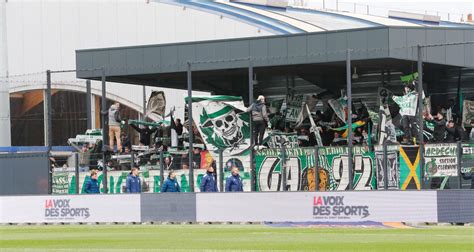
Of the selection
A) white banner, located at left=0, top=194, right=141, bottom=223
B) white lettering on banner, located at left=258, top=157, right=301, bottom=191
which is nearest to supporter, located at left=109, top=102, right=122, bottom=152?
white banner, located at left=0, top=194, right=141, bottom=223

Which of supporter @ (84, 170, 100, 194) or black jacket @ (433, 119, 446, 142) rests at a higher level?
black jacket @ (433, 119, 446, 142)

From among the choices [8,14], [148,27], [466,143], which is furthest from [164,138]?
[8,14]

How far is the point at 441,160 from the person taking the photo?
27.8 metres

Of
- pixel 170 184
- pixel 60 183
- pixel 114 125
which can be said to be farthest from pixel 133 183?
pixel 114 125

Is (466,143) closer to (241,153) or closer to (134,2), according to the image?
(241,153)

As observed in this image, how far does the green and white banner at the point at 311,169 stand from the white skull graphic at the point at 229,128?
97.7 inches

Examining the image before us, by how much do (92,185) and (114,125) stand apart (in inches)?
165

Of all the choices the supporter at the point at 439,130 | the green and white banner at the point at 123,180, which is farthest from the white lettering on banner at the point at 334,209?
the supporter at the point at 439,130

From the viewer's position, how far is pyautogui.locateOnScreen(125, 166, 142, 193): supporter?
32344mm

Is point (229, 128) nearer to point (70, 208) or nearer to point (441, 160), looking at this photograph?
point (70, 208)

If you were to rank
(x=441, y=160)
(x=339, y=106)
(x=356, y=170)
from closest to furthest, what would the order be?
(x=441, y=160)
(x=356, y=170)
(x=339, y=106)

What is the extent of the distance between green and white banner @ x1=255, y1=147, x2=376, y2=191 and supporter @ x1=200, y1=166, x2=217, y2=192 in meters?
1.23

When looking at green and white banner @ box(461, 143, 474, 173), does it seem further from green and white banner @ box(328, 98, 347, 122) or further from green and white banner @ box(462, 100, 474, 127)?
green and white banner @ box(328, 98, 347, 122)

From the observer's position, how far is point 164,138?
37.8 metres
